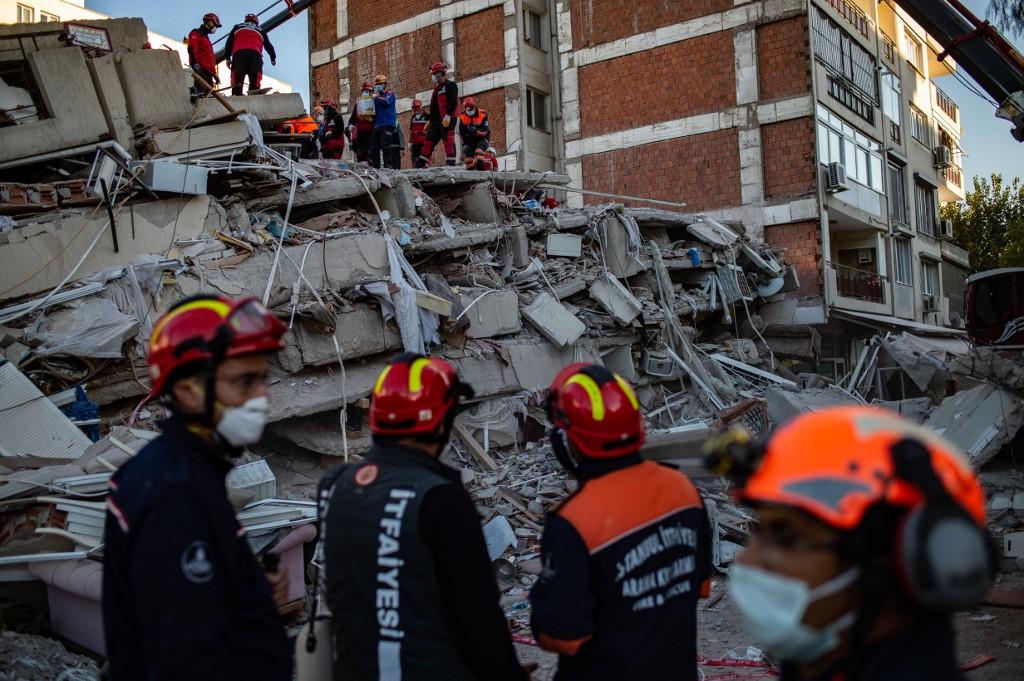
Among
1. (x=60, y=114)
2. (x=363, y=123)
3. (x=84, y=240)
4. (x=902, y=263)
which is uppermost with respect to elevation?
(x=363, y=123)

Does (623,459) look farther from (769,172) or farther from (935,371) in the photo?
(769,172)

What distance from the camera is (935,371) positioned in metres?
15.7

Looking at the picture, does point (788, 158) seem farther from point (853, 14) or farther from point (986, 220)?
point (986, 220)

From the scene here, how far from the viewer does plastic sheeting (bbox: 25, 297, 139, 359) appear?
7578mm

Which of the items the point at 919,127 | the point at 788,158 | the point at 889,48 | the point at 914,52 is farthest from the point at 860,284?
the point at 914,52

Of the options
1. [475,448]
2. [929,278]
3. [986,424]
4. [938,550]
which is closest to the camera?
[938,550]

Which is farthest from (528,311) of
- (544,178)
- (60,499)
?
(60,499)

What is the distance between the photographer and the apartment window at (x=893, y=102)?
2452 cm

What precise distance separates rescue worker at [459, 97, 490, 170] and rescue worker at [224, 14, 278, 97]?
3371 millimetres

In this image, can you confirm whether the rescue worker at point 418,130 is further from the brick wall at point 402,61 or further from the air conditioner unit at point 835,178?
the air conditioner unit at point 835,178

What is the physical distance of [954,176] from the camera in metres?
32.1

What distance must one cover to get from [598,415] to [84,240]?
772cm

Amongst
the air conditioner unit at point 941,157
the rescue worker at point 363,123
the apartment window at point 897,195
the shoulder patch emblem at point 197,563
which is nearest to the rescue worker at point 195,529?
the shoulder patch emblem at point 197,563

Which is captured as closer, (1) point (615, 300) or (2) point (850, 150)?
(1) point (615, 300)
